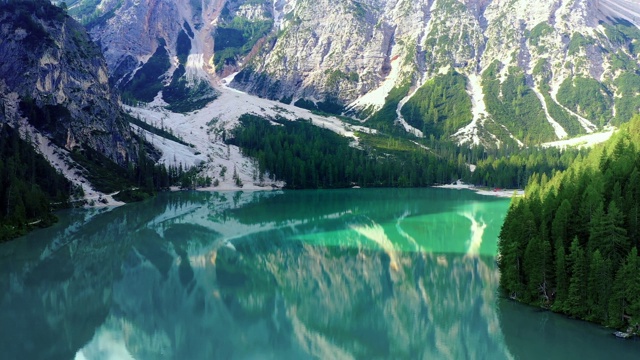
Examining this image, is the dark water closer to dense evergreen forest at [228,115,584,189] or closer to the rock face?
the rock face

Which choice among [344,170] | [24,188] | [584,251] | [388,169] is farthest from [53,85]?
[584,251]

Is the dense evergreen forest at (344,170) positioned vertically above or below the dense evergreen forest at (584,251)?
above

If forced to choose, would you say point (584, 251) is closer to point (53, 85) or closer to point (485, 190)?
point (485, 190)

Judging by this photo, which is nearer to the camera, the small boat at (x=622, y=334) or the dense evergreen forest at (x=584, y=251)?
the small boat at (x=622, y=334)

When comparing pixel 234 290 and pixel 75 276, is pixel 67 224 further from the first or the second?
pixel 234 290

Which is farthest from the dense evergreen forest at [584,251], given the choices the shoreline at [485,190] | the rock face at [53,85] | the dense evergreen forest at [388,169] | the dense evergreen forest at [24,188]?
the dense evergreen forest at [388,169]

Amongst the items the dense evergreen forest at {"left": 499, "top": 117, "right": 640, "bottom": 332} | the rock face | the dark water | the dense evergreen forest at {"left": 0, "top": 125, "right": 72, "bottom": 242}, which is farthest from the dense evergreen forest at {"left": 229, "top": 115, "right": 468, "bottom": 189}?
the dense evergreen forest at {"left": 499, "top": 117, "right": 640, "bottom": 332}

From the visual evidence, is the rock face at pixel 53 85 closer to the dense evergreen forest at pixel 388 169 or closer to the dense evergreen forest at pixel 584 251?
the dense evergreen forest at pixel 388 169

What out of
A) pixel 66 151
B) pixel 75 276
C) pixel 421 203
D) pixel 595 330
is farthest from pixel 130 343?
pixel 66 151
